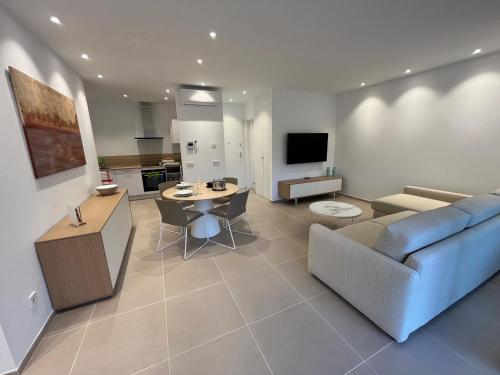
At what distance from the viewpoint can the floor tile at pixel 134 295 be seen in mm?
1861

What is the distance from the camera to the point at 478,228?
5.63 feet

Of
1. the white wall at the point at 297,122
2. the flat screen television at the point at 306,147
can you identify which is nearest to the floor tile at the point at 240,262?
the white wall at the point at 297,122

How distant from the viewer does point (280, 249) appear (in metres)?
2.82

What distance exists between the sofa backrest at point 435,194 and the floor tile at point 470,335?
1999mm

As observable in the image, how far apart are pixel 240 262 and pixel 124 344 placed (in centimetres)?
132

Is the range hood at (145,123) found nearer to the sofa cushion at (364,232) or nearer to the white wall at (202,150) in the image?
the white wall at (202,150)

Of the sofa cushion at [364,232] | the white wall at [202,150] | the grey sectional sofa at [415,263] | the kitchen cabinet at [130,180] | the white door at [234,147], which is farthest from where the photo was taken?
the white door at [234,147]

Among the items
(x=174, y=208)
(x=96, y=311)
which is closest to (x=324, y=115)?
(x=174, y=208)

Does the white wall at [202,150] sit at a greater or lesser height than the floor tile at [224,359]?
greater

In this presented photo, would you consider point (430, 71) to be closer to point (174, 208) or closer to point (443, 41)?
point (443, 41)

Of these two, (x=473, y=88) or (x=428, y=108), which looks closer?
(x=473, y=88)

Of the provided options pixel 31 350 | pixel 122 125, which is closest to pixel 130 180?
pixel 122 125

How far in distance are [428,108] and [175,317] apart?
4.82m

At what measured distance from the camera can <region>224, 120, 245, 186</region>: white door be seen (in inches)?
230
